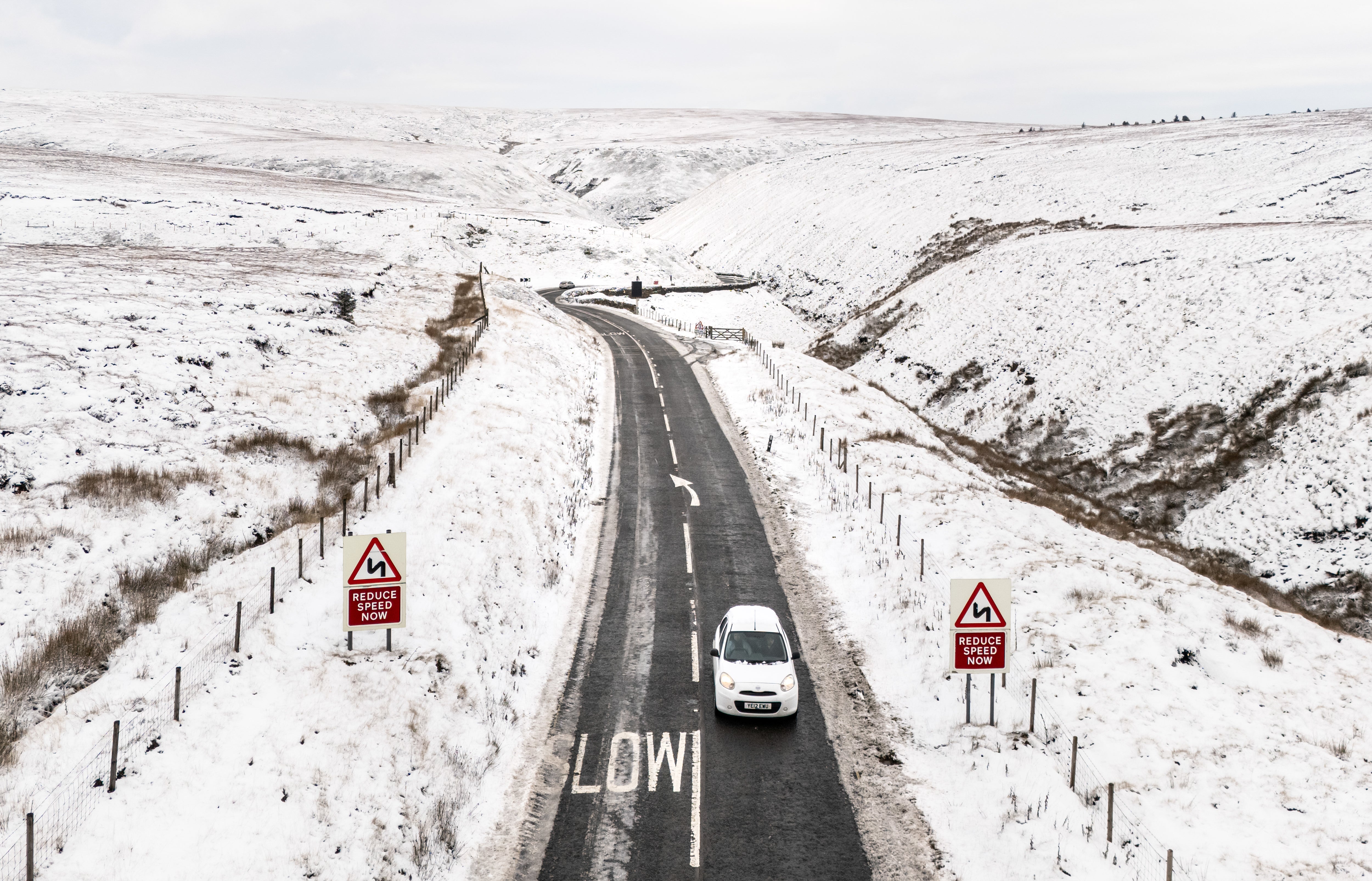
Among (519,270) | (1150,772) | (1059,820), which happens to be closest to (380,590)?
(1059,820)

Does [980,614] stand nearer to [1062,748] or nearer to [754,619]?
[1062,748]

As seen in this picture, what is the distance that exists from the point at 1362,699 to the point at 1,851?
18629 millimetres

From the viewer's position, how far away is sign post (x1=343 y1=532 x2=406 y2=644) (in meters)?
12.6

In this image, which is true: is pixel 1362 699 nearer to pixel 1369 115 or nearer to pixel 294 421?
pixel 294 421

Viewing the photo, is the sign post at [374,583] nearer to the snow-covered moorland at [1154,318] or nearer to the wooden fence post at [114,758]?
the wooden fence post at [114,758]

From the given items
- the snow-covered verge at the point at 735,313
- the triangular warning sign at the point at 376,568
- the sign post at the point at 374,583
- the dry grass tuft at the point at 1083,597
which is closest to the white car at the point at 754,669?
the sign post at the point at 374,583

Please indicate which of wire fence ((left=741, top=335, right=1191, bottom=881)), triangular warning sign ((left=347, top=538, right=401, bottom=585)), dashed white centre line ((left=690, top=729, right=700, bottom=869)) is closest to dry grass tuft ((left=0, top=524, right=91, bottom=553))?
triangular warning sign ((left=347, top=538, right=401, bottom=585))

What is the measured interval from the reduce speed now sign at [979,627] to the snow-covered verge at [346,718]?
665cm

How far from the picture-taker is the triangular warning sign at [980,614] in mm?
12414

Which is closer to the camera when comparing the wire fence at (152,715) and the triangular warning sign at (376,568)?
the wire fence at (152,715)

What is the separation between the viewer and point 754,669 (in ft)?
45.2

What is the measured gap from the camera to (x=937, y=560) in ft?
62.4

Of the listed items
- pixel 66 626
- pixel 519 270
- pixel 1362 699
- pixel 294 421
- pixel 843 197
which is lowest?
pixel 1362 699

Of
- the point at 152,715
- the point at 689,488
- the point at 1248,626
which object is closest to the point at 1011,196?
the point at 689,488
